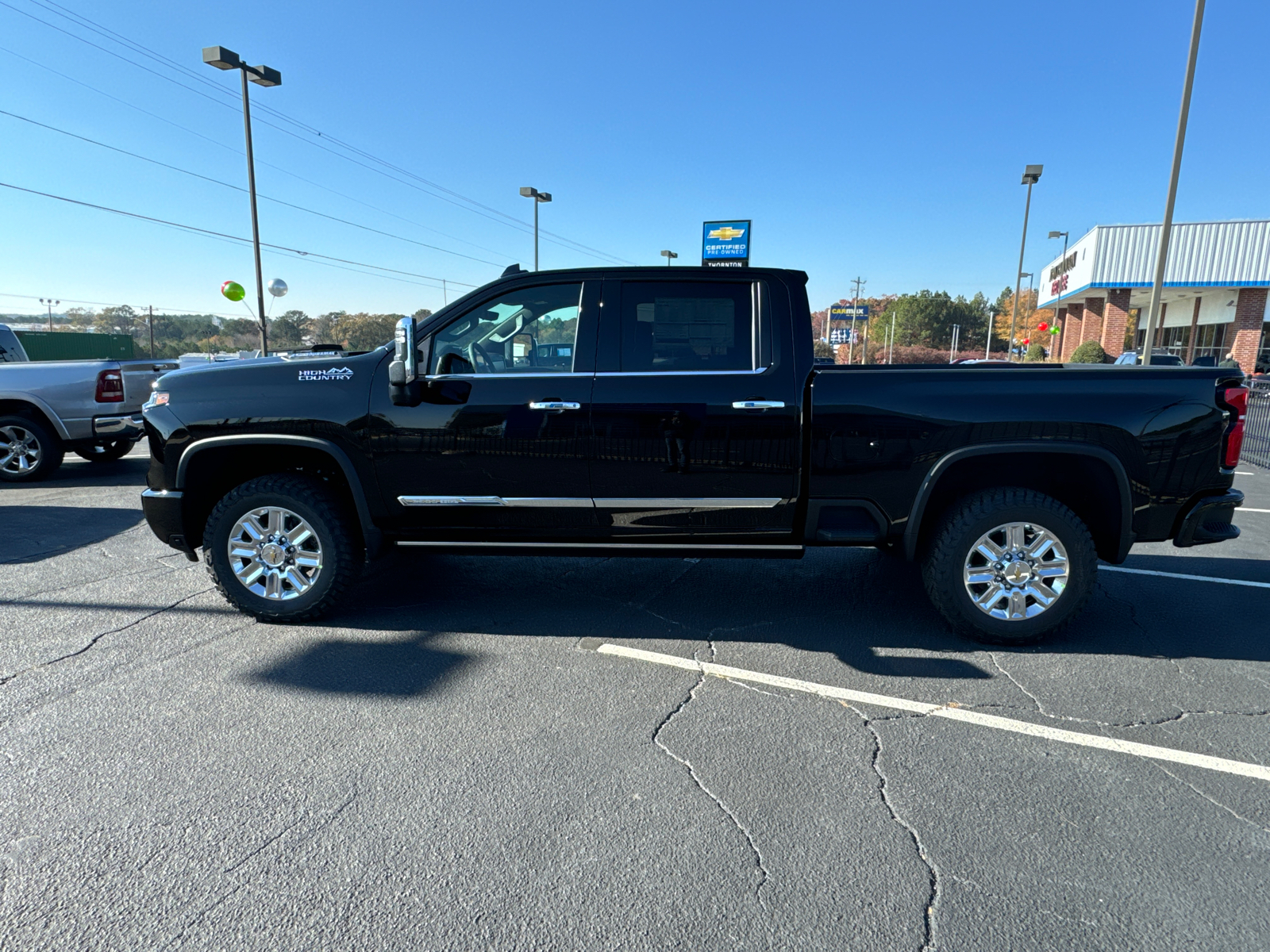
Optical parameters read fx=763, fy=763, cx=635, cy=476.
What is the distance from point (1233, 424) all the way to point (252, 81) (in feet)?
68.3

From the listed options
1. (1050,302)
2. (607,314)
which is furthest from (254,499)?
(1050,302)

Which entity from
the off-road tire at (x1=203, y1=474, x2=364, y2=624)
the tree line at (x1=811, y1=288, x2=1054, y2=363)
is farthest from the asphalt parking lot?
the tree line at (x1=811, y1=288, x2=1054, y2=363)

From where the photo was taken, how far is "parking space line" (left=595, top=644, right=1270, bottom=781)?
3033 mm

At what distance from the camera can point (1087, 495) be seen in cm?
435

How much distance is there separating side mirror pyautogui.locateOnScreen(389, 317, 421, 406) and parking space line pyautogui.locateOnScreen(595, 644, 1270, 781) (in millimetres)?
1729

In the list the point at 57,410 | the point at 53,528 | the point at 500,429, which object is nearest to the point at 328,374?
the point at 500,429

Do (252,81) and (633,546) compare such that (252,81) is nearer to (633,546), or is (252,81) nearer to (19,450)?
(19,450)

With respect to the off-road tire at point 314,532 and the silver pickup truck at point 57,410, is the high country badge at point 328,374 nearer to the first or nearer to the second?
the off-road tire at point 314,532

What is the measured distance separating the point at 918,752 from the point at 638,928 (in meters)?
1.48

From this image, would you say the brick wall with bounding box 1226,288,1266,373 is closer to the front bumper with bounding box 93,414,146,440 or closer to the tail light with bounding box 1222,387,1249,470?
the tail light with bounding box 1222,387,1249,470

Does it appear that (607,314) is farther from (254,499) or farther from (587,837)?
(587,837)

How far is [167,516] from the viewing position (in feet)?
14.4

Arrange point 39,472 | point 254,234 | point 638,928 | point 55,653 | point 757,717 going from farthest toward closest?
point 254,234, point 39,472, point 55,653, point 757,717, point 638,928

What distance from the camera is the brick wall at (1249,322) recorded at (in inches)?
1244
